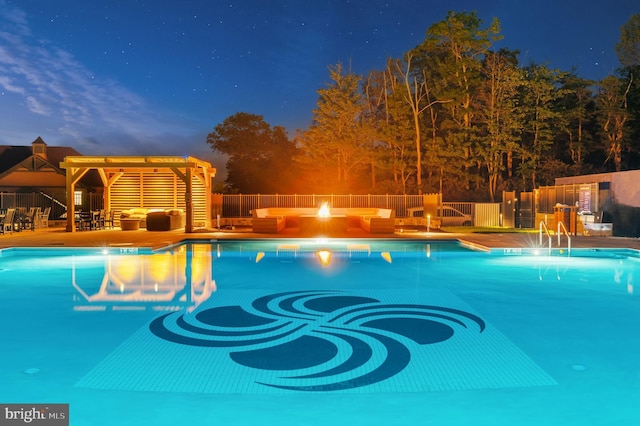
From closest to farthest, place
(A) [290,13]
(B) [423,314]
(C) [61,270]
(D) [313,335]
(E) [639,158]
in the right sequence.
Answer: (D) [313,335] → (B) [423,314] → (C) [61,270] → (A) [290,13] → (E) [639,158]

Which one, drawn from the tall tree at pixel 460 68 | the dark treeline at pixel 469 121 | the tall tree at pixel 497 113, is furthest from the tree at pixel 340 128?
the tall tree at pixel 497 113

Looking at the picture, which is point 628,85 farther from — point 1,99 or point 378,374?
point 1,99

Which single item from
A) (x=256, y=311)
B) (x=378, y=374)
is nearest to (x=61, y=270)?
(x=256, y=311)

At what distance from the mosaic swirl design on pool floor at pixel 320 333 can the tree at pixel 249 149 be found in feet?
95.0

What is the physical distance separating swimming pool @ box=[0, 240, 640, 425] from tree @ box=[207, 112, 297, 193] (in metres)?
26.0

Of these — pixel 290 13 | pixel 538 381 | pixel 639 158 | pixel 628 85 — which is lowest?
pixel 538 381

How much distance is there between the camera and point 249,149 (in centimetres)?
3656

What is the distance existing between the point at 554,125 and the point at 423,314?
26.2m

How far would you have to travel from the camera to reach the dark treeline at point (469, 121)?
27781 millimetres

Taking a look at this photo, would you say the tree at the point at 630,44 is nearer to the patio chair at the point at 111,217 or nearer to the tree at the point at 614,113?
the tree at the point at 614,113

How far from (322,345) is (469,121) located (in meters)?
25.8

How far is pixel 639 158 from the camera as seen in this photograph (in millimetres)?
29766

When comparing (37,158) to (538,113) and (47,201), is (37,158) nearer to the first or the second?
(47,201)

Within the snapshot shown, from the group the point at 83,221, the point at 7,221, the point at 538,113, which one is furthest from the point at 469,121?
the point at 7,221
